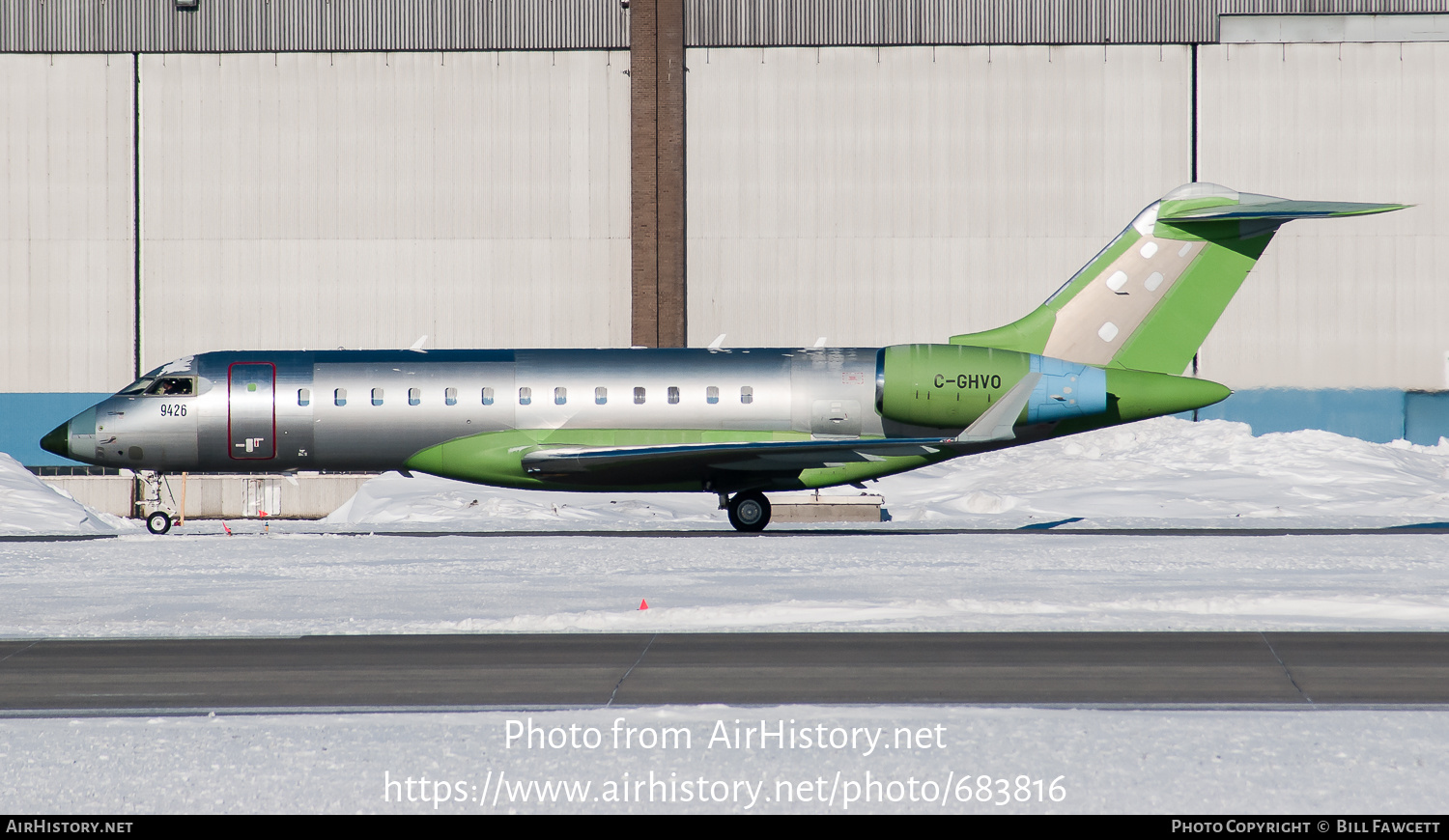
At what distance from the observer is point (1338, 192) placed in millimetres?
37188

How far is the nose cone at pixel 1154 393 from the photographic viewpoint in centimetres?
2417

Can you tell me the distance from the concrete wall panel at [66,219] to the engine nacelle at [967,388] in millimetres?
25887

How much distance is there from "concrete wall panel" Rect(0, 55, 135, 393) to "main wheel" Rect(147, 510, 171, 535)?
608 inches

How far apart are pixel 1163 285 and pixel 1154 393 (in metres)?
2.16

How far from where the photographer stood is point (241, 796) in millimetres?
6648

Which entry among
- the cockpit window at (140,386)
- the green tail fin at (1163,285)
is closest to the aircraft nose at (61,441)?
the cockpit window at (140,386)

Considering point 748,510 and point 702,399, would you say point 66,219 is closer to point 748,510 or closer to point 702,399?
point 702,399

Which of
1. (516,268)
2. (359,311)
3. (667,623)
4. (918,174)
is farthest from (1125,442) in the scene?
(667,623)

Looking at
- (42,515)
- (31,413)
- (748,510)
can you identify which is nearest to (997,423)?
(748,510)

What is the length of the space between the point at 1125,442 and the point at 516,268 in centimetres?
1887

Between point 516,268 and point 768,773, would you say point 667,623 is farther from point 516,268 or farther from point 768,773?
point 516,268

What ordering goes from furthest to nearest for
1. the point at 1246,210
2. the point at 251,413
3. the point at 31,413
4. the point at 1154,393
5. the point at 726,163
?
the point at 31,413 < the point at 726,163 < the point at 251,413 < the point at 1154,393 < the point at 1246,210

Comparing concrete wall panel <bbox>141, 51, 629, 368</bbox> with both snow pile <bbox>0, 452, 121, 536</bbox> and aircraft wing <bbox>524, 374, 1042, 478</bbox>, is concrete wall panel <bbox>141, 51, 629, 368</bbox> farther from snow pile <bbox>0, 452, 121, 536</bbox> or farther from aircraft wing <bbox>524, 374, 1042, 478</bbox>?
aircraft wing <bbox>524, 374, 1042, 478</bbox>

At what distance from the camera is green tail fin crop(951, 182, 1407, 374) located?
2444cm
